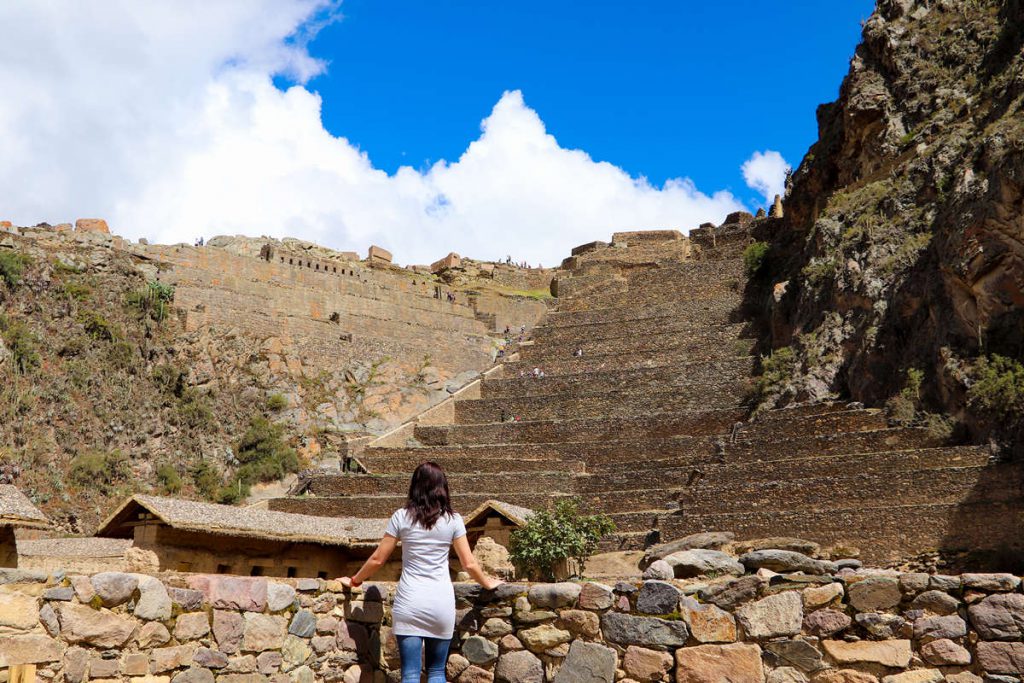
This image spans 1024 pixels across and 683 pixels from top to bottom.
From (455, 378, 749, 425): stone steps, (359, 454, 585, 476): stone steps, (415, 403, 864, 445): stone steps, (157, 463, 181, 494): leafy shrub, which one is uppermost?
(455, 378, 749, 425): stone steps

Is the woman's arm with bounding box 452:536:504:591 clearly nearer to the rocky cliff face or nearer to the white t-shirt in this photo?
the white t-shirt

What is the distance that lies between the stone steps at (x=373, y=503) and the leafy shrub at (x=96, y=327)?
908 centimetres

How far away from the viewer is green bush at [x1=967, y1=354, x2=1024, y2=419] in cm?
2067

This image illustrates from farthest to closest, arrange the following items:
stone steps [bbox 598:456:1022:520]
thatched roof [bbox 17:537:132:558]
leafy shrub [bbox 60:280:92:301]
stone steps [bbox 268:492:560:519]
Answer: leafy shrub [bbox 60:280:92:301], stone steps [bbox 268:492:560:519], stone steps [bbox 598:456:1022:520], thatched roof [bbox 17:537:132:558]

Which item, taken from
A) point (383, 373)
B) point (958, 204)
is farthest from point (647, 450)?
point (383, 373)

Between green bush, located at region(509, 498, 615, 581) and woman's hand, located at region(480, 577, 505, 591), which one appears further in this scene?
green bush, located at region(509, 498, 615, 581)


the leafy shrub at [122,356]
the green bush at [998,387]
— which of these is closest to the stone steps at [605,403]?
the green bush at [998,387]

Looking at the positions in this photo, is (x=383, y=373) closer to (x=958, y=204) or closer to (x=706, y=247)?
(x=706, y=247)

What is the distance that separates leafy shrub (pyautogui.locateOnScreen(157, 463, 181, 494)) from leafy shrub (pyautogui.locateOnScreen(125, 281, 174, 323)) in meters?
6.73

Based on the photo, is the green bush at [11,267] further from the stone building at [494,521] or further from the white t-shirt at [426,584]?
the white t-shirt at [426,584]

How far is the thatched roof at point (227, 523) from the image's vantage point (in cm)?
1702

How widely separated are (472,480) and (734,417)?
317 inches

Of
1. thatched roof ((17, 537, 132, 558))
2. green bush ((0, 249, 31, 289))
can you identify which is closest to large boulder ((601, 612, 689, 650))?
thatched roof ((17, 537, 132, 558))

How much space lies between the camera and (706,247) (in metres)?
51.2
